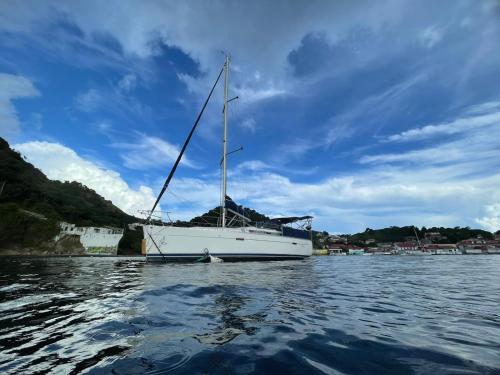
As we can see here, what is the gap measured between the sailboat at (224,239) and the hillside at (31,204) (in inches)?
2051

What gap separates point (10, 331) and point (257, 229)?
25.1 meters

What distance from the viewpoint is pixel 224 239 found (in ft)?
80.1

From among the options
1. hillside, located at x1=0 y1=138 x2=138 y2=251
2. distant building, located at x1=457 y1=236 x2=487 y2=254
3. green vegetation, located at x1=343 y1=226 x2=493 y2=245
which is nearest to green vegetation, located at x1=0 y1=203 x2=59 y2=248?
hillside, located at x1=0 y1=138 x2=138 y2=251

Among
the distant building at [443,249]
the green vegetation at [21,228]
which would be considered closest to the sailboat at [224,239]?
the green vegetation at [21,228]

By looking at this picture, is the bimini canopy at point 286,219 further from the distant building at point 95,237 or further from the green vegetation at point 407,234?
the green vegetation at point 407,234

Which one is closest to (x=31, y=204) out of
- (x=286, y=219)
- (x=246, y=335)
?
(x=286, y=219)

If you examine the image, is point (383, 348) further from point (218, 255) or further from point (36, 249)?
point (36, 249)

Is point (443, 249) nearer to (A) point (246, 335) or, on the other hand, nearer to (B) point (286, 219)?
(B) point (286, 219)

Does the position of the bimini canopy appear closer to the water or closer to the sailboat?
the sailboat

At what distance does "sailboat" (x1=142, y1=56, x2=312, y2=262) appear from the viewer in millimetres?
22422

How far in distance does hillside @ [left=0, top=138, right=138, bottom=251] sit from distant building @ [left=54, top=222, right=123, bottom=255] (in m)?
3.13

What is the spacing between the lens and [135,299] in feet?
22.0

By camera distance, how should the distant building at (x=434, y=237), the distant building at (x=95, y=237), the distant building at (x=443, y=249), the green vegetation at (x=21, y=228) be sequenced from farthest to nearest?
the distant building at (x=434, y=237) → the distant building at (x=443, y=249) → the distant building at (x=95, y=237) → the green vegetation at (x=21, y=228)

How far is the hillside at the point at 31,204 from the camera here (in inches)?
2324
